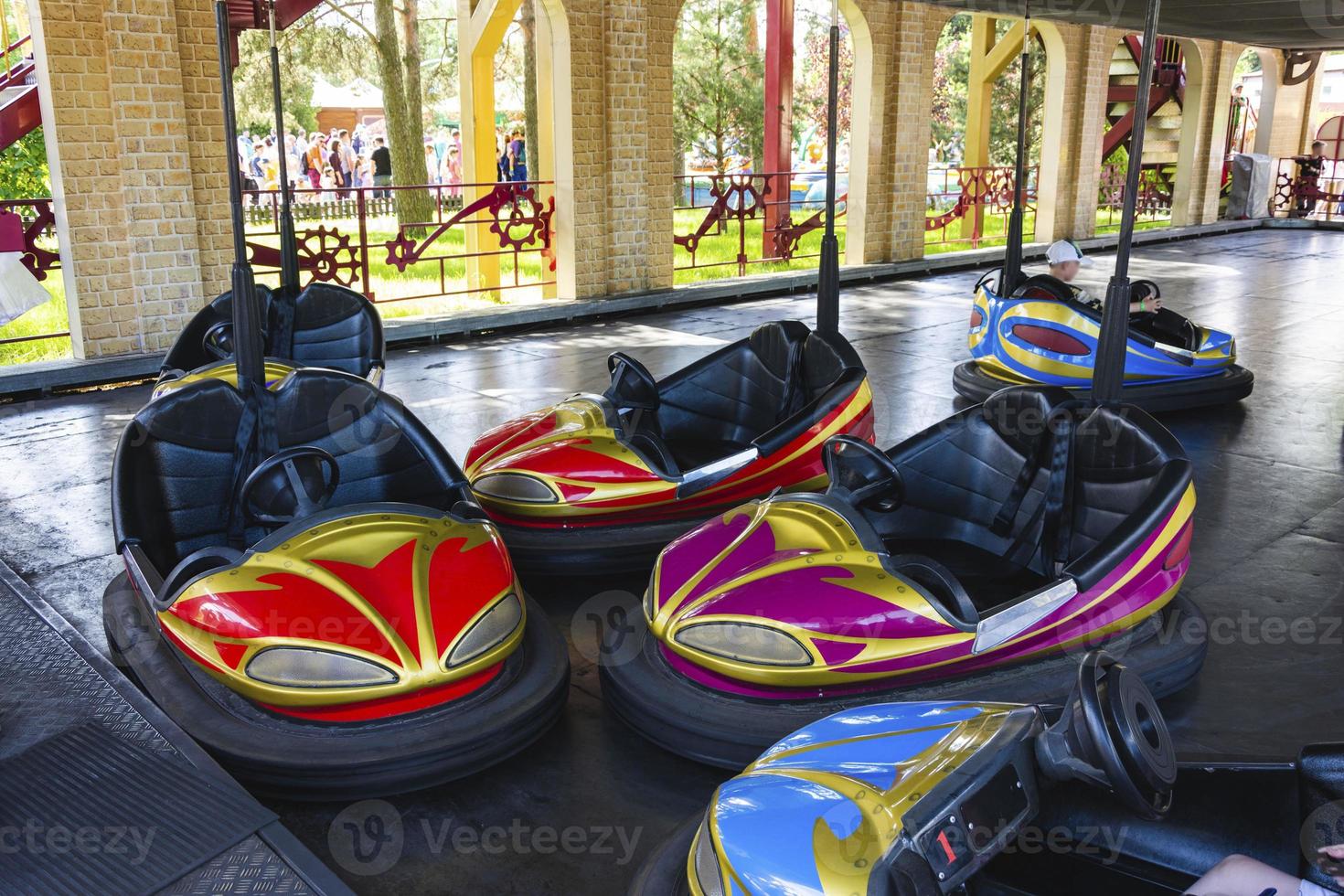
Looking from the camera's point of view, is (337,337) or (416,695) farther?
(337,337)

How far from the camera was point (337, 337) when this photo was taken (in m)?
3.94

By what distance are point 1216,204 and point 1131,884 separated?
14.3 metres

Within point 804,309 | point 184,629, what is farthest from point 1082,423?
point 804,309

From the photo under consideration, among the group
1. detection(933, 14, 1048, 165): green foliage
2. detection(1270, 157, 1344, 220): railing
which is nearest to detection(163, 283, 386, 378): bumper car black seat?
detection(933, 14, 1048, 165): green foliage

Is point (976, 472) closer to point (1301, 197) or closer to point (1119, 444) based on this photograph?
point (1119, 444)

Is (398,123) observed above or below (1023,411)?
above

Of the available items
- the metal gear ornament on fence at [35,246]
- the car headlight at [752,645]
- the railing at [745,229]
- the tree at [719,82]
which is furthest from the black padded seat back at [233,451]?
the tree at [719,82]

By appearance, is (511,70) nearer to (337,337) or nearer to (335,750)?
(337,337)

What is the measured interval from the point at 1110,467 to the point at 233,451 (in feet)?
5.92

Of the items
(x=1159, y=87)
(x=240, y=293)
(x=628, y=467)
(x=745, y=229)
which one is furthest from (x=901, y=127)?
(x=240, y=293)

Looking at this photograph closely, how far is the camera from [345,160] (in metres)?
18.0

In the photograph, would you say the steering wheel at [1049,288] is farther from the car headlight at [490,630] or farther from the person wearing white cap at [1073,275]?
the car headlight at [490,630]

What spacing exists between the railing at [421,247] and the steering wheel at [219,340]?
57.3 inches

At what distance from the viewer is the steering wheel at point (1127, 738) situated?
125 centimetres
